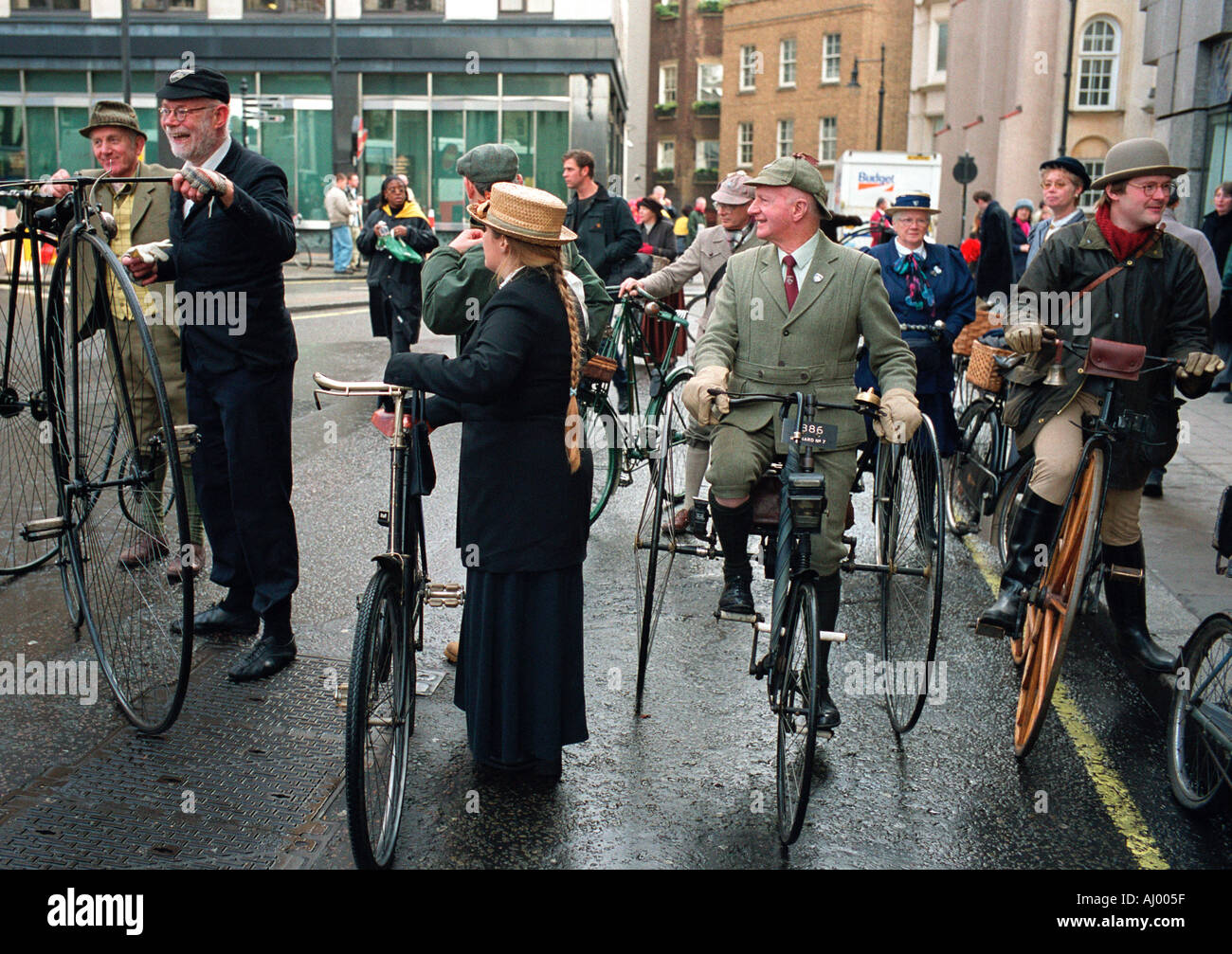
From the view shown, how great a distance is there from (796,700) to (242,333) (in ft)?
8.78

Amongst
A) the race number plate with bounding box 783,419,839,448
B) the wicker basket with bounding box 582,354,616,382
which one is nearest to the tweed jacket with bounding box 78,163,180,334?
the wicker basket with bounding box 582,354,616,382

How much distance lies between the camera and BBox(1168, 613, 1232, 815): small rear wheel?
404 cm

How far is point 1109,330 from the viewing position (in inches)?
205

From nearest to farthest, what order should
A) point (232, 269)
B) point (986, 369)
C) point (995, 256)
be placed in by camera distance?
point (232, 269), point (986, 369), point (995, 256)

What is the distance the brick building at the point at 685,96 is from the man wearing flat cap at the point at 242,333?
191 feet

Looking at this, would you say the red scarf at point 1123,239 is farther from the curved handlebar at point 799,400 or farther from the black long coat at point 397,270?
the black long coat at point 397,270

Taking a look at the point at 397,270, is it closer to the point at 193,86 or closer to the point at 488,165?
A: the point at 488,165

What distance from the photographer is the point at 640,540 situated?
532 cm

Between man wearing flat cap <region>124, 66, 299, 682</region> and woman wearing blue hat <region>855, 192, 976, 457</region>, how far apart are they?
357 centimetres

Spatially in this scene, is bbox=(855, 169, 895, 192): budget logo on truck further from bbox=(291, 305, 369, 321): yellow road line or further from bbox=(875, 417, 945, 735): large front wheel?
bbox=(875, 417, 945, 735): large front wheel

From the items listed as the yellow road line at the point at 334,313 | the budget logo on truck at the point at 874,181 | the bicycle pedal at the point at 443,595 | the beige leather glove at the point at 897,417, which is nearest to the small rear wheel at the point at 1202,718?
the beige leather glove at the point at 897,417
